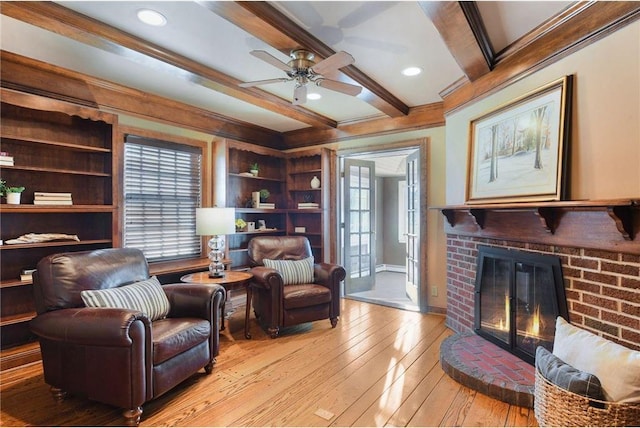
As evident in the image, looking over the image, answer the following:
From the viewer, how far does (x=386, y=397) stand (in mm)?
2285

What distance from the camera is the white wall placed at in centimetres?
187

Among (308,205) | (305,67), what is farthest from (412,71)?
(308,205)

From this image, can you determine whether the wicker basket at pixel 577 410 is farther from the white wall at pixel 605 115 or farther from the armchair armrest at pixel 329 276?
the armchair armrest at pixel 329 276

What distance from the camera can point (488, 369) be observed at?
95.3 inches

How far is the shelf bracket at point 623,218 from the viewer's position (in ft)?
5.84

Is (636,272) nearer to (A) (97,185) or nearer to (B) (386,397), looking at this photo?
(B) (386,397)

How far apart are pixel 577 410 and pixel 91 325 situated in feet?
8.62

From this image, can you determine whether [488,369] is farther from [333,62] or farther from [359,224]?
[359,224]

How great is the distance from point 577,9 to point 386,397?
A: 2771mm

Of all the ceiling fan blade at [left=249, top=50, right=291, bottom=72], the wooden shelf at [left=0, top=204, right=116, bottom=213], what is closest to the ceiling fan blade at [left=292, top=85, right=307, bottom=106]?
the ceiling fan blade at [left=249, top=50, right=291, bottom=72]

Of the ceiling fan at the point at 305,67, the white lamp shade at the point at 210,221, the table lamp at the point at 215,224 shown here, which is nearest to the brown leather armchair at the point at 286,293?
the table lamp at the point at 215,224

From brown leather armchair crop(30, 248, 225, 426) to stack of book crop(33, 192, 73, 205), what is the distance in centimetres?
81

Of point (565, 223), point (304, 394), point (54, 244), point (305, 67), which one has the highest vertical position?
point (305, 67)

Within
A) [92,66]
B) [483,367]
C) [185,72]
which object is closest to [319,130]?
[185,72]
